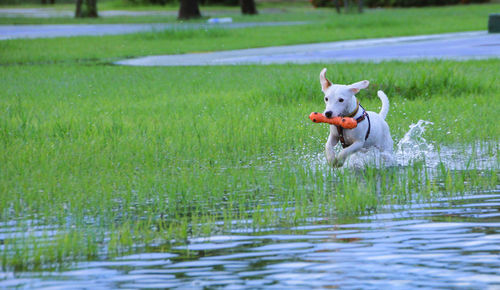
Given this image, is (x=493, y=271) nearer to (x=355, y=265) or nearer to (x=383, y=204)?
(x=355, y=265)

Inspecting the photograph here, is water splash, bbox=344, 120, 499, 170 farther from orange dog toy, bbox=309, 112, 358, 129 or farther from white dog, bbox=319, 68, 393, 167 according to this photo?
orange dog toy, bbox=309, 112, 358, 129

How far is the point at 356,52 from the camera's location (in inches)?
993

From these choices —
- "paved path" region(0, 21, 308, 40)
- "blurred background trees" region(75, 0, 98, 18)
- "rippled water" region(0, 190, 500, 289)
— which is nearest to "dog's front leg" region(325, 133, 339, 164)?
"rippled water" region(0, 190, 500, 289)

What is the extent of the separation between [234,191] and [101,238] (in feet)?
6.73

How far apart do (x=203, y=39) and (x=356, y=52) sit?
331 inches

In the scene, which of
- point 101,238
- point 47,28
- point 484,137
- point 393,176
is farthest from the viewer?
point 47,28

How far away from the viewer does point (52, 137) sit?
460 inches

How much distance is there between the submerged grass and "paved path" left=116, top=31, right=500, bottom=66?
491 centimetres

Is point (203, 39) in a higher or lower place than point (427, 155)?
lower

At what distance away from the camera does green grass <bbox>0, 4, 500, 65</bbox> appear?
27.1m

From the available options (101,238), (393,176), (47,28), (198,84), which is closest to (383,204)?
(393,176)

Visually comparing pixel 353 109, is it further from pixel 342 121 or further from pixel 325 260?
pixel 325 260

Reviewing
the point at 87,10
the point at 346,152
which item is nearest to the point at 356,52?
the point at 346,152

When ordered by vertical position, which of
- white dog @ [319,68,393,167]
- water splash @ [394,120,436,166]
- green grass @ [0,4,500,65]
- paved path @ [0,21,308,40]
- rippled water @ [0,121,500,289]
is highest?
white dog @ [319,68,393,167]
